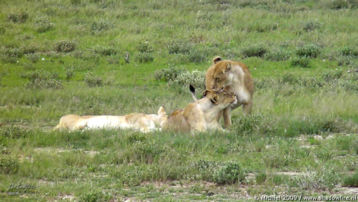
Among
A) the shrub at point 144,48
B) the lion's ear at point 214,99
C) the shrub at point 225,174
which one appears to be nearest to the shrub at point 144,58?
the shrub at point 144,48

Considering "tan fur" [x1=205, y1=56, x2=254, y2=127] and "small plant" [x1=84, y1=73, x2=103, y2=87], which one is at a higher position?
"tan fur" [x1=205, y1=56, x2=254, y2=127]

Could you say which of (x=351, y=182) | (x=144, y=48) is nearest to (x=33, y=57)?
(x=144, y=48)

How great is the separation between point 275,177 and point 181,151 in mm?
2029

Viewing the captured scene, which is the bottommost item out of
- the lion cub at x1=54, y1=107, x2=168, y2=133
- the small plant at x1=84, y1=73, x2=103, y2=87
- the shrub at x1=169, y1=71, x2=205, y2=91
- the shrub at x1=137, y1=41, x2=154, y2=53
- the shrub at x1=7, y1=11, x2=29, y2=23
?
the small plant at x1=84, y1=73, x2=103, y2=87

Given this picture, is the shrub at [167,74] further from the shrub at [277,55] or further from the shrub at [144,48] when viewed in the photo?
the shrub at [277,55]

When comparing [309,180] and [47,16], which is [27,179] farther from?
[47,16]

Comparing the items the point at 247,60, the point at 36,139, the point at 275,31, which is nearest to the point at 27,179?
the point at 36,139

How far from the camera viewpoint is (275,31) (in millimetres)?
23109

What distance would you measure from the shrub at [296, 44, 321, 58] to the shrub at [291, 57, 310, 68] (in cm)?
50

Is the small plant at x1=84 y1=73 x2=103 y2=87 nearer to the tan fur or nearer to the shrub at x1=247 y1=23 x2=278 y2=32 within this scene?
the tan fur

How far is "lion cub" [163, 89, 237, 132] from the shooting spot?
11703 mm

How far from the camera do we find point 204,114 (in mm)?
11766

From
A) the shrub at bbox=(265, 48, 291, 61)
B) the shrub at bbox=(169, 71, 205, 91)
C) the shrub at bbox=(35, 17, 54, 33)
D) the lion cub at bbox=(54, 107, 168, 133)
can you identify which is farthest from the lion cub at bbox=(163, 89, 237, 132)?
the shrub at bbox=(35, 17, 54, 33)

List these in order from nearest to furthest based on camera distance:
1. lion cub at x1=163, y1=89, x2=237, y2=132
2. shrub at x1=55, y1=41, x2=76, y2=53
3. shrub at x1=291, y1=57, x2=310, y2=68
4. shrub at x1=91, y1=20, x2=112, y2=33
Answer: lion cub at x1=163, y1=89, x2=237, y2=132
shrub at x1=291, y1=57, x2=310, y2=68
shrub at x1=55, y1=41, x2=76, y2=53
shrub at x1=91, y1=20, x2=112, y2=33
